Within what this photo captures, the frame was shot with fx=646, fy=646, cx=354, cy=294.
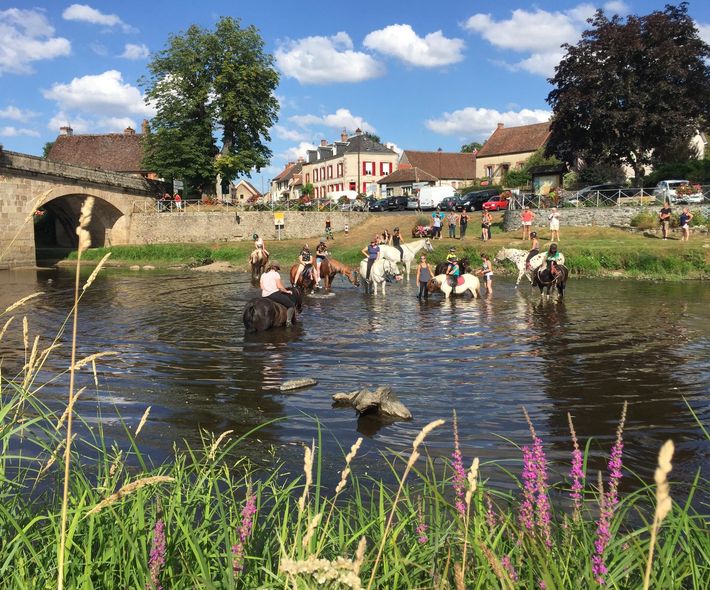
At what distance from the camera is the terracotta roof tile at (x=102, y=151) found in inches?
2943

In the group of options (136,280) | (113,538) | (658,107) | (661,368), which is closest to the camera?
(113,538)

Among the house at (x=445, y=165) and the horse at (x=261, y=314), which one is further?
the house at (x=445, y=165)

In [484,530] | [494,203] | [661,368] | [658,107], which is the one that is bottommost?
[661,368]

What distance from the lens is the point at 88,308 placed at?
827 inches

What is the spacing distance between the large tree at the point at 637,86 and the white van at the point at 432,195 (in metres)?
18.4

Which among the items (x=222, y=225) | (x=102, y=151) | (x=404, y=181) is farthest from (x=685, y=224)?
(x=102, y=151)

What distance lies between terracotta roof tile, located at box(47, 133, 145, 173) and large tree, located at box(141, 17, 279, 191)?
55.6 ft

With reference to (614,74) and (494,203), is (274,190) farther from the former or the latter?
(614,74)

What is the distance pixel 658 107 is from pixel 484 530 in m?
46.3

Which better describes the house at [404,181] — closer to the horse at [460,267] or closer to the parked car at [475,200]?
the parked car at [475,200]

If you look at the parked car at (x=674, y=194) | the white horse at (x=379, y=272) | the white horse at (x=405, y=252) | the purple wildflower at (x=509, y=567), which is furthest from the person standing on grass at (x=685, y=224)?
the purple wildflower at (x=509, y=567)

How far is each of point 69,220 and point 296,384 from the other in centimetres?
5433

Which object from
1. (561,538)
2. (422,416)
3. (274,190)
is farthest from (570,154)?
(274,190)

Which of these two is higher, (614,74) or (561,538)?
(614,74)
